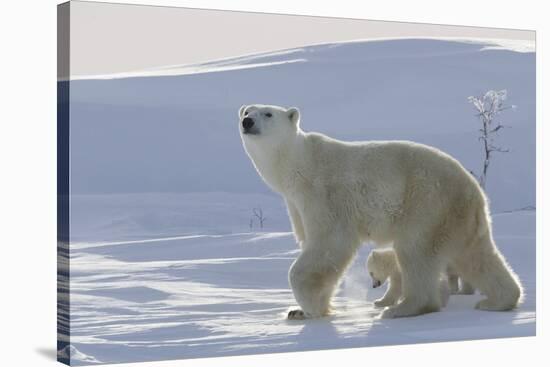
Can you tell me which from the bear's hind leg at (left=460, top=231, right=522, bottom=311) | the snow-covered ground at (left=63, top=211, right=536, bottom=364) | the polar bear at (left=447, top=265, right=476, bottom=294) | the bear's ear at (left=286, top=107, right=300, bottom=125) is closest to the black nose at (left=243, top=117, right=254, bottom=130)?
the bear's ear at (left=286, top=107, right=300, bottom=125)

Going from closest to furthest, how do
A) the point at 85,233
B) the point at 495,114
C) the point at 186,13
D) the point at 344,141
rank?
the point at 85,233 < the point at 186,13 < the point at 344,141 < the point at 495,114

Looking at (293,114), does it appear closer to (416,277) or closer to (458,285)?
(416,277)

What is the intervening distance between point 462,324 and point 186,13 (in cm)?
312

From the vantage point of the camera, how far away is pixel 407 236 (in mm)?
7859

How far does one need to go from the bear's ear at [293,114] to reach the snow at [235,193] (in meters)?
0.25

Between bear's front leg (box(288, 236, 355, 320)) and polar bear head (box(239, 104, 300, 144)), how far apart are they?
840 mm

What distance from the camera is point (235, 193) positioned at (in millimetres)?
8094

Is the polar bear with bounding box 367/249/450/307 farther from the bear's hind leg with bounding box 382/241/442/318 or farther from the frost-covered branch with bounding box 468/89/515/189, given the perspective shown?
the frost-covered branch with bounding box 468/89/515/189

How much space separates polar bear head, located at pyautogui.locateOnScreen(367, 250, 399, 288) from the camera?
8.30 meters

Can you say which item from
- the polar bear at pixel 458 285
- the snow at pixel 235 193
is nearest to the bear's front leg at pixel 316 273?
the snow at pixel 235 193

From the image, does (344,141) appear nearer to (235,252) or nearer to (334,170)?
(334,170)

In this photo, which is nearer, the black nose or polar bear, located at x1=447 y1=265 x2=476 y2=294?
the black nose

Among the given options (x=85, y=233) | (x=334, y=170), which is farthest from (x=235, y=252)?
(x=85, y=233)

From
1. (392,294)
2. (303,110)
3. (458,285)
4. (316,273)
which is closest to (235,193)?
(303,110)
